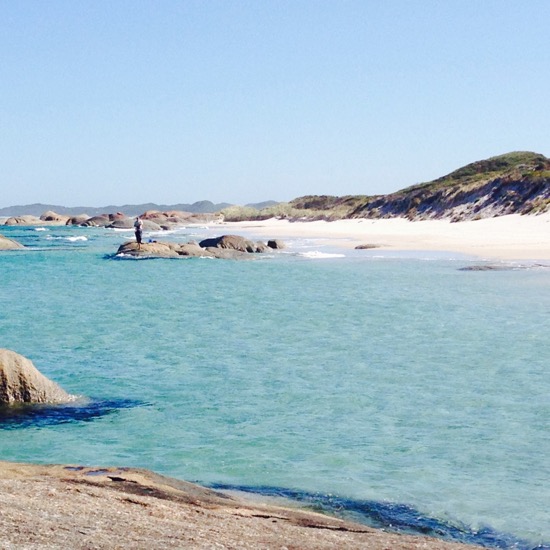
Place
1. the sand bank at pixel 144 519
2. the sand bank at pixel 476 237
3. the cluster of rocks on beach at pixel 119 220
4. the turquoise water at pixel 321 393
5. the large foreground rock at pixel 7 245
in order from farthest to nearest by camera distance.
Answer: the cluster of rocks on beach at pixel 119 220 → the large foreground rock at pixel 7 245 → the sand bank at pixel 476 237 → the turquoise water at pixel 321 393 → the sand bank at pixel 144 519

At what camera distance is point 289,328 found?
68.0 feet

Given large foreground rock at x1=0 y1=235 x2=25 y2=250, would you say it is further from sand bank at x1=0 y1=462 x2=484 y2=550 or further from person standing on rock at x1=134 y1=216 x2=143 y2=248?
sand bank at x1=0 y1=462 x2=484 y2=550

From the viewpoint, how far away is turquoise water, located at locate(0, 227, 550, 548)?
8.95 meters

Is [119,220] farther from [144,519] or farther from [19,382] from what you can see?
[144,519]

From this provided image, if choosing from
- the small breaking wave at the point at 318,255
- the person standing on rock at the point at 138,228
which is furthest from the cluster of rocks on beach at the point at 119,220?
the person standing on rock at the point at 138,228

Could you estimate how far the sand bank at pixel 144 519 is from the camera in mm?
5195

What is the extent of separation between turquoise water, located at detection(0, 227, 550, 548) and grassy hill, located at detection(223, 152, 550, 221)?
41715 millimetres

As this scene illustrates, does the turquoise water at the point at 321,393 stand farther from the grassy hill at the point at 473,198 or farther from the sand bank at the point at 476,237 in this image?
the grassy hill at the point at 473,198

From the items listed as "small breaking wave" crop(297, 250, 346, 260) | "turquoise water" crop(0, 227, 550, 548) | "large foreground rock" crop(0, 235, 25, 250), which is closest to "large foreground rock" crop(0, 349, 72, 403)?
"turquoise water" crop(0, 227, 550, 548)

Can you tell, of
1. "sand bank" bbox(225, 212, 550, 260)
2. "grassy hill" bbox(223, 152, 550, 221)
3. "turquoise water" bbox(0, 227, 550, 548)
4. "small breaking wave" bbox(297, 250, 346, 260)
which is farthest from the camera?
"grassy hill" bbox(223, 152, 550, 221)

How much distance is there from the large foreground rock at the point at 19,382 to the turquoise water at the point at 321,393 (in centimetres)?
58

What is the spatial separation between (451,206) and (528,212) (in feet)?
58.6

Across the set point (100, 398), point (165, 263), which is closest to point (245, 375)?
point (100, 398)

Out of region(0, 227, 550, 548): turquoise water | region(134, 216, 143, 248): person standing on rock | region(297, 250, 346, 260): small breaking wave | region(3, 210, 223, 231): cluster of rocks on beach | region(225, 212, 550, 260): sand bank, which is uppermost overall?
region(3, 210, 223, 231): cluster of rocks on beach
